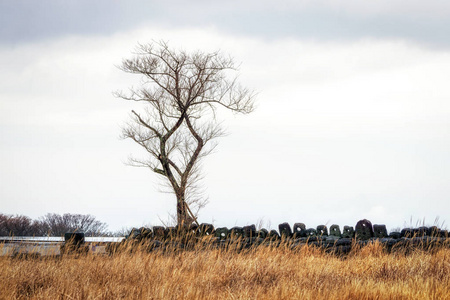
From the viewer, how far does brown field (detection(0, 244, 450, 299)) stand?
5102 mm

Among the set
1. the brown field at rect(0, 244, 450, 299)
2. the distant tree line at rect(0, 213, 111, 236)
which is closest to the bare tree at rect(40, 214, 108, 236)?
the distant tree line at rect(0, 213, 111, 236)

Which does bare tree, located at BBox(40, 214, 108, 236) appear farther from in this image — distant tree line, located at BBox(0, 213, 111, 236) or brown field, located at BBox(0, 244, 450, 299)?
brown field, located at BBox(0, 244, 450, 299)

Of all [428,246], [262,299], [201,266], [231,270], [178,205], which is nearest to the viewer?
[262,299]

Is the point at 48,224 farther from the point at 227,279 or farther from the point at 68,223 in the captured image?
the point at 227,279

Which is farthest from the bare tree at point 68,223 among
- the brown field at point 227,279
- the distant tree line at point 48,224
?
the brown field at point 227,279

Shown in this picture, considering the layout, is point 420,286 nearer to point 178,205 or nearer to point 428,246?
point 428,246

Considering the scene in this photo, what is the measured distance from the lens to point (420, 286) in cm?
585

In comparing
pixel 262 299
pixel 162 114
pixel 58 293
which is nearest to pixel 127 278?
pixel 58 293

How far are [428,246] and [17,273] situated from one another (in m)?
7.26

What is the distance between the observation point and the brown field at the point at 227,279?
5.10 metres

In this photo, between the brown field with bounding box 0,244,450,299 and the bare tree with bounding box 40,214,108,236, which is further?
the bare tree with bounding box 40,214,108,236

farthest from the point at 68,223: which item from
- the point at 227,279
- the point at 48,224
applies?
the point at 227,279

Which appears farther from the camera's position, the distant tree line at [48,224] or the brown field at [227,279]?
the distant tree line at [48,224]

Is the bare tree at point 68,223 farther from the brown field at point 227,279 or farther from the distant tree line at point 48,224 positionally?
the brown field at point 227,279
